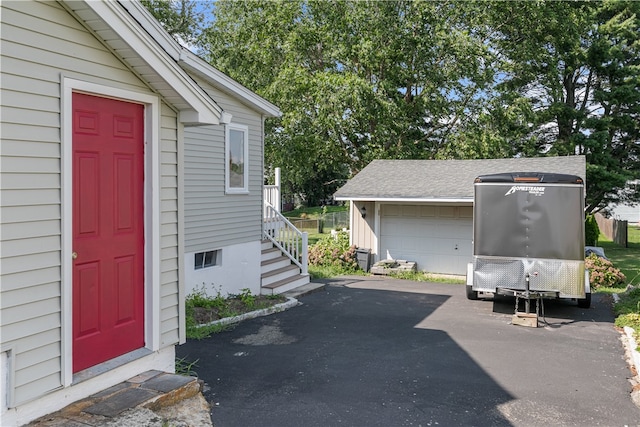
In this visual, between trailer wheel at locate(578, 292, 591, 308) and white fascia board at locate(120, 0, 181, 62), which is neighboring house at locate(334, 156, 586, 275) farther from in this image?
white fascia board at locate(120, 0, 181, 62)

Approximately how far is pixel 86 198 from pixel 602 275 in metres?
13.2

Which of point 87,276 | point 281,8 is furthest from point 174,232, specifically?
point 281,8

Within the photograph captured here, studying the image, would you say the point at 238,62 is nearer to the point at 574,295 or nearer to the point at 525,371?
the point at 574,295

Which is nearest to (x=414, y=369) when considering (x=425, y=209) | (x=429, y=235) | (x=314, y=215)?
(x=429, y=235)

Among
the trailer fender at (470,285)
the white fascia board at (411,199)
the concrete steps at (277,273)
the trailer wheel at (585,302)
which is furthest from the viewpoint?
the white fascia board at (411,199)

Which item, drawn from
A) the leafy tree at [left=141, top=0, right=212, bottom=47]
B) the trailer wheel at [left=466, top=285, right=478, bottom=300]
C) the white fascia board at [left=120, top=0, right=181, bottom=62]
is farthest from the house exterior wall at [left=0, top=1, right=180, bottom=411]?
the leafy tree at [left=141, top=0, right=212, bottom=47]

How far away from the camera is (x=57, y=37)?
396cm

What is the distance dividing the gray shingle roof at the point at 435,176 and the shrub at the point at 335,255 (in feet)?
5.88

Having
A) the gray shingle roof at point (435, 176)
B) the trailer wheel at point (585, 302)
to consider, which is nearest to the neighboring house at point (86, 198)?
the trailer wheel at point (585, 302)

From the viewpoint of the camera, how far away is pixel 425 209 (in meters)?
15.2

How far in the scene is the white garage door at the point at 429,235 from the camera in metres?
14.8

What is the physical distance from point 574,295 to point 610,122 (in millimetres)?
15192

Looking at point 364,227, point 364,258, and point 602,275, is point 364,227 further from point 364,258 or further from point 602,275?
point 602,275

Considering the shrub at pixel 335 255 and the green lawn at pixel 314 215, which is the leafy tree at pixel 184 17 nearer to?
the green lawn at pixel 314 215
